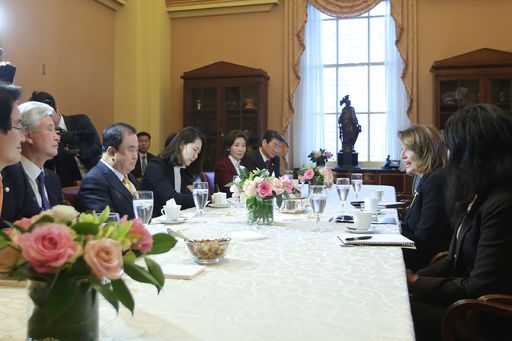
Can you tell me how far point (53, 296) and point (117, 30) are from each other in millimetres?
6734

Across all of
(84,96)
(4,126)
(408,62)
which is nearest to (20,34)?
(84,96)

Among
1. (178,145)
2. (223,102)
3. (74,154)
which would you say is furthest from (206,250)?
(223,102)

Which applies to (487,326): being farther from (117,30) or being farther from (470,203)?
(117,30)

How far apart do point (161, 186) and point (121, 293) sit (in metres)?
2.71

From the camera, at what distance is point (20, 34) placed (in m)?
5.13

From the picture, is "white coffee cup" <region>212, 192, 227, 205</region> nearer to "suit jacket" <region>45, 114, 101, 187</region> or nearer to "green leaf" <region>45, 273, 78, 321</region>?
"suit jacket" <region>45, 114, 101, 187</region>

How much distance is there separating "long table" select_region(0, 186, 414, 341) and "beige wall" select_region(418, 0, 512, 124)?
528cm

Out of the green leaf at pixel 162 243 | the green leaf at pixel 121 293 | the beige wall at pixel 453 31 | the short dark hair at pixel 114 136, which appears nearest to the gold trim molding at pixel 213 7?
the beige wall at pixel 453 31

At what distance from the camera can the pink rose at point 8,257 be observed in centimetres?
70

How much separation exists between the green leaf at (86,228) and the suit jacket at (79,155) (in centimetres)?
391

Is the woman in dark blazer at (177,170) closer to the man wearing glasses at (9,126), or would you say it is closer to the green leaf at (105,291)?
the man wearing glasses at (9,126)

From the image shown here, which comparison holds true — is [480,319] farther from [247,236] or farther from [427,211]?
[427,211]

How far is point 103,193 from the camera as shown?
247 centimetres

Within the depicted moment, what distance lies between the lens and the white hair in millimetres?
2225
